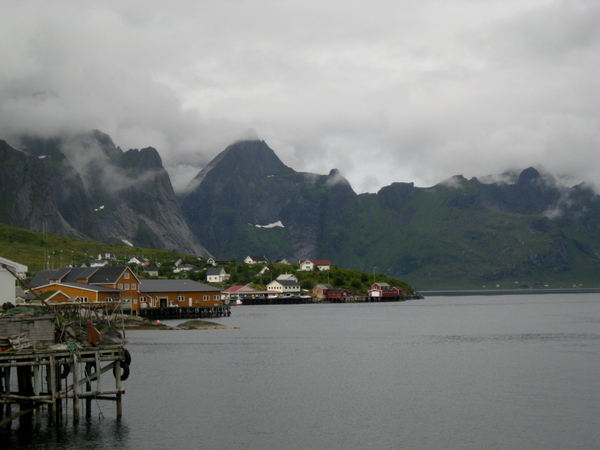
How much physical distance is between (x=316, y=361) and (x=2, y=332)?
3379cm

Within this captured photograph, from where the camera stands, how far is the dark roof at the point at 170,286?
129 metres

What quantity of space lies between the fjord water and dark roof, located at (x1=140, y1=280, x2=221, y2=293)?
45013mm

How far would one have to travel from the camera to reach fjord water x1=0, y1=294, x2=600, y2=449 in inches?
1433

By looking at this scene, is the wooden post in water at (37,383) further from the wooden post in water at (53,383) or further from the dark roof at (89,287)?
the dark roof at (89,287)

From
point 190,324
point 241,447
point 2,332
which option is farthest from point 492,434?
point 190,324

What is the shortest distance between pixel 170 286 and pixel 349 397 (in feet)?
292

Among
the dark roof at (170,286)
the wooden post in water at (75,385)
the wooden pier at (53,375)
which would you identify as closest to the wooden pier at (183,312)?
the dark roof at (170,286)

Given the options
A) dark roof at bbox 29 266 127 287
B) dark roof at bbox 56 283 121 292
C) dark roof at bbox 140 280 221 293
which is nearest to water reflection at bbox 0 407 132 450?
dark roof at bbox 56 283 121 292

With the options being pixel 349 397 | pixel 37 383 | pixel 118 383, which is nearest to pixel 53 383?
pixel 37 383

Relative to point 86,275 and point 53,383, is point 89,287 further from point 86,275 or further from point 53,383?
point 53,383

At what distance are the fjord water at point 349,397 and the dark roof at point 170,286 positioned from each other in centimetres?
4501

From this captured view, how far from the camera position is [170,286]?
13250 centimetres

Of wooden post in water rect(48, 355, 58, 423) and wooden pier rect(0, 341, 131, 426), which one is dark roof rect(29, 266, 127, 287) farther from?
wooden post in water rect(48, 355, 58, 423)

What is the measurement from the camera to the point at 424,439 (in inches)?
1431
